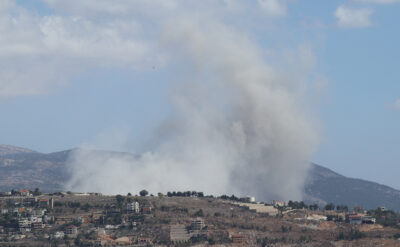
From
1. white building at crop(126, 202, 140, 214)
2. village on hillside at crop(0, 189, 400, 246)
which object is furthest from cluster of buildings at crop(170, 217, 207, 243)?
white building at crop(126, 202, 140, 214)

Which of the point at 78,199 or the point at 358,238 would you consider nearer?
the point at 358,238

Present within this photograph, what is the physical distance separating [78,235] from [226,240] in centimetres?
2201

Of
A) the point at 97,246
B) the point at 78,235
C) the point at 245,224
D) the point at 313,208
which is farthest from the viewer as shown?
the point at 313,208

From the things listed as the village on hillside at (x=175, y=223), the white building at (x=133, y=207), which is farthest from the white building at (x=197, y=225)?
the white building at (x=133, y=207)

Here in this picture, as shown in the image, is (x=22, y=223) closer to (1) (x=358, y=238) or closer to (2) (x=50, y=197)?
(2) (x=50, y=197)

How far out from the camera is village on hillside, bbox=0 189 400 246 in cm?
12162

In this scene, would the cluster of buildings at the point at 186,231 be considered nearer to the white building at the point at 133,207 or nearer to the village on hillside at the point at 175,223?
the village on hillside at the point at 175,223

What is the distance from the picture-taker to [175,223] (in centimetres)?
13288

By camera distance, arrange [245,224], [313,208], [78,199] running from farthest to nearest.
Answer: [313,208]
[78,199]
[245,224]

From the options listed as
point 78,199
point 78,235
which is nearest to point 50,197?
point 78,199

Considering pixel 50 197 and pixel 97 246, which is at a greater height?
pixel 50 197

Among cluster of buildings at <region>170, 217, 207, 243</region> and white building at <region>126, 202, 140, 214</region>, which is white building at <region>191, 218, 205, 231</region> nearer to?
cluster of buildings at <region>170, 217, 207, 243</region>

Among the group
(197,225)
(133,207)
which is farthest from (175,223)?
(133,207)

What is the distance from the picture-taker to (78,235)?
125 meters
